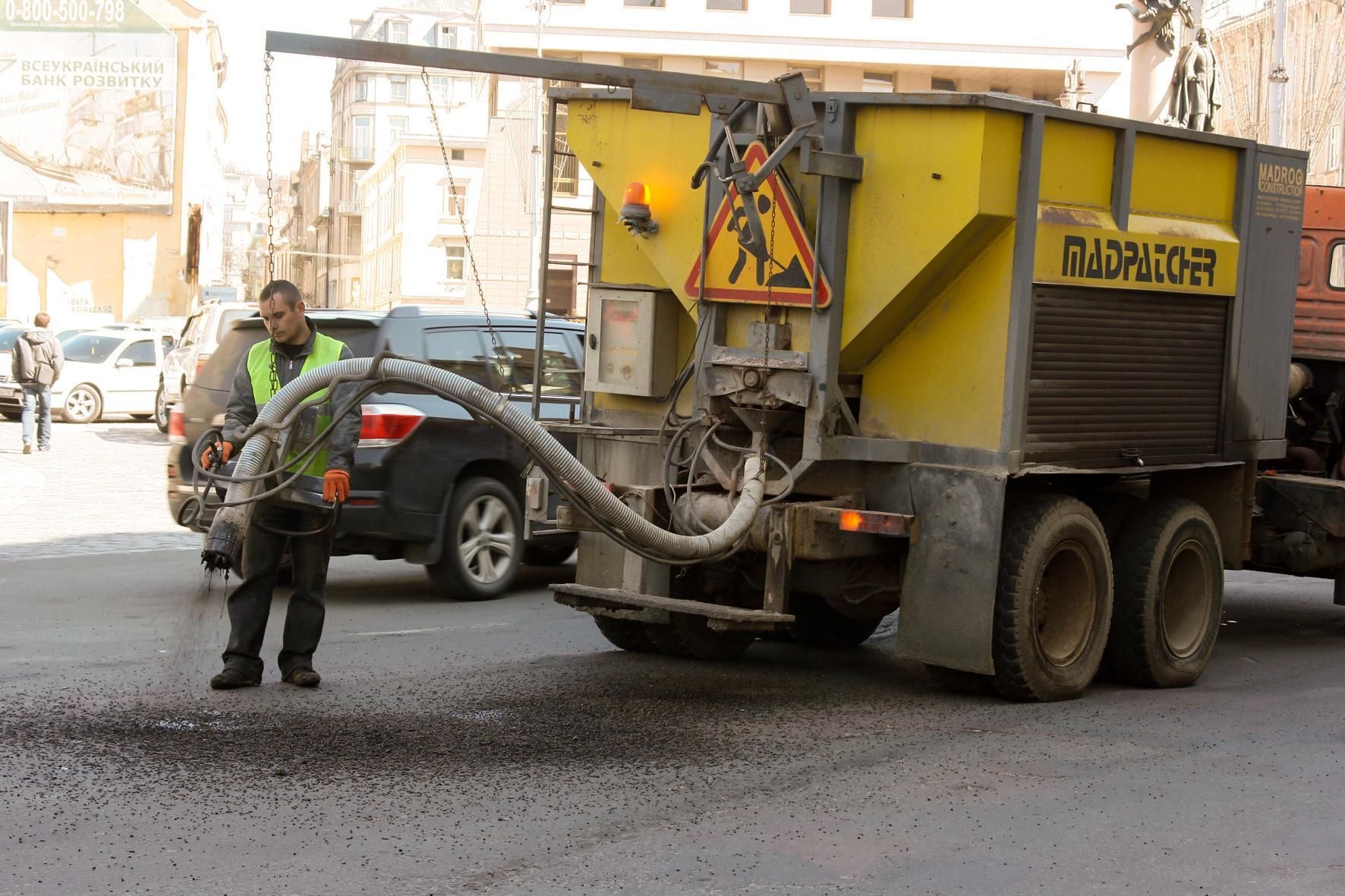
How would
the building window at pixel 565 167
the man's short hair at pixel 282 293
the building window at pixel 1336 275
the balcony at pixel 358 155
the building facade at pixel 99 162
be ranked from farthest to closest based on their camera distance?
the balcony at pixel 358 155 < the building facade at pixel 99 162 < the building window at pixel 1336 275 < the building window at pixel 565 167 < the man's short hair at pixel 282 293

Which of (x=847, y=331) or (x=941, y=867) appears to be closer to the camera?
(x=941, y=867)

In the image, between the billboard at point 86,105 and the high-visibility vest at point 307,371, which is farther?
the billboard at point 86,105

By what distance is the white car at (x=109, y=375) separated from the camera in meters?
29.5

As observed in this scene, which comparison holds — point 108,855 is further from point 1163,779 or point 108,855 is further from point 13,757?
point 1163,779

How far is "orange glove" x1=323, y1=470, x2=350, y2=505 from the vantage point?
7441mm

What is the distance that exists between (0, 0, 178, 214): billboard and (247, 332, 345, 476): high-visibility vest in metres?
58.2

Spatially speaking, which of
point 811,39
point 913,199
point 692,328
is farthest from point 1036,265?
point 811,39

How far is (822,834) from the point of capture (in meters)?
5.52

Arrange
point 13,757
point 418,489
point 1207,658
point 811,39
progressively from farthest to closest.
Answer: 1. point 811,39
2. point 418,489
3. point 1207,658
4. point 13,757

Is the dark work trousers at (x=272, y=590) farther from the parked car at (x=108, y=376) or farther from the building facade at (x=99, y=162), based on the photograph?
the building facade at (x=99, y=162)

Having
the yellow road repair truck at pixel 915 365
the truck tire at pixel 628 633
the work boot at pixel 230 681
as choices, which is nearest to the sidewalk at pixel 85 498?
the work boot at pixel 230 681

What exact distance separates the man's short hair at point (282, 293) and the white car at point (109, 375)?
22.5 meters

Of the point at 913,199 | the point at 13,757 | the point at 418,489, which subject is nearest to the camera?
the point at 13,757

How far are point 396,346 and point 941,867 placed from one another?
639cm
